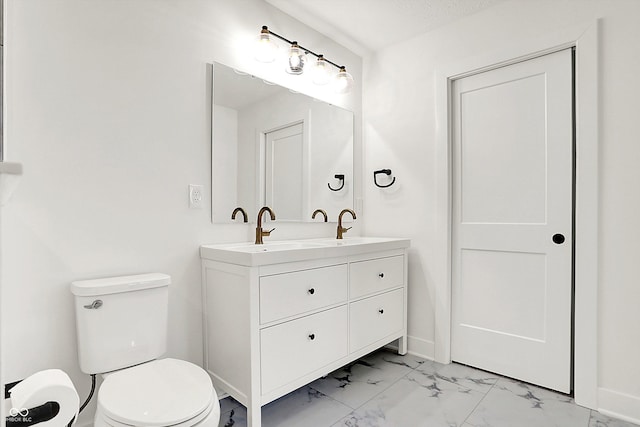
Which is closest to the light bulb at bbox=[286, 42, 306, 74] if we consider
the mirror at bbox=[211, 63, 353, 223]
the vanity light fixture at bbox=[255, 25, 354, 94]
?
the vanity light fixture at bbox=[255, 25, 354, 94]

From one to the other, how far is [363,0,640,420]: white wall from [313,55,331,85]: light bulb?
0.57 m

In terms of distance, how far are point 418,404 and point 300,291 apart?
2.94 ft

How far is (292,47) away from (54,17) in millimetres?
1222

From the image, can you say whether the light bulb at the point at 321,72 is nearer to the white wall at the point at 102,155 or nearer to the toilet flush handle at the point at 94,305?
the white wall at the point at 102,155

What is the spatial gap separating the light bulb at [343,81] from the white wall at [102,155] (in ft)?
2.62

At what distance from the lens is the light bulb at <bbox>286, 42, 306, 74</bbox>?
2271 mm

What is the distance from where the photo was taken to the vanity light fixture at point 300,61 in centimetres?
212

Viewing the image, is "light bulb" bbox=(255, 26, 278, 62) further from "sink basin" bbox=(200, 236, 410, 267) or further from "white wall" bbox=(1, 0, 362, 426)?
"sink basin" bbox=(200, 236, 410, 267)

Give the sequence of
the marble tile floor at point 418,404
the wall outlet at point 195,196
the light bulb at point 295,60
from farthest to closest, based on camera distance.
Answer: the light bulb at point 295,60, the wall outlet at point 195,196, the marble tile floor at point 418,404

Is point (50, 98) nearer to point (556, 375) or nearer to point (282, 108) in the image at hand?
point (282, 108)

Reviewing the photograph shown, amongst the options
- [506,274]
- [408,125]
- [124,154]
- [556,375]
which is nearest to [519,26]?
[408,125]

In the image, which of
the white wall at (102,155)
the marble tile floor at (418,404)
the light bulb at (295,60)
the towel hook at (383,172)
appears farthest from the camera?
the towel hook at (383,172)

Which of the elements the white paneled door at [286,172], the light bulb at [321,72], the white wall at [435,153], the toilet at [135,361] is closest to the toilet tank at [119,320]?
the toilet at [135,361]

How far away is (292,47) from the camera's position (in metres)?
2.27
